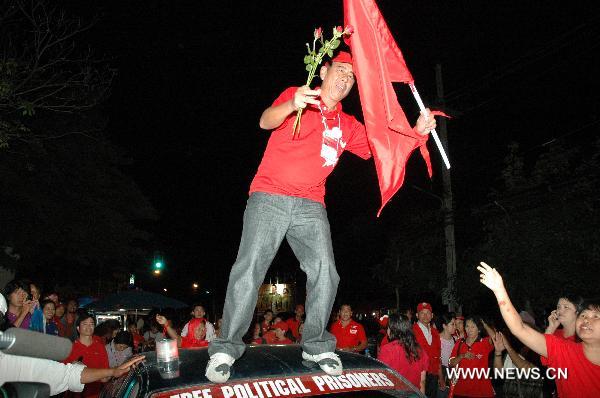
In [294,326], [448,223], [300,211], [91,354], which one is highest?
[448,223]

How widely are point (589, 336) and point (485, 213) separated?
46.4 ft

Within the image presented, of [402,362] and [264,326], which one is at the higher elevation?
[264,326]

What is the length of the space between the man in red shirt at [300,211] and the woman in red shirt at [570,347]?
126cm

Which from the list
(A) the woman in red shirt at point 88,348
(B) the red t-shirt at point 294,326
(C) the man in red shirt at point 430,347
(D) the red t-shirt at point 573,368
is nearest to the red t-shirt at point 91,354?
(A) the woman in red shirt at point 88,348

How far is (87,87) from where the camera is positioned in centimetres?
1188

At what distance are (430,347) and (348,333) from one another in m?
1.59

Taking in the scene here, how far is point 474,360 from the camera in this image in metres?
7.90

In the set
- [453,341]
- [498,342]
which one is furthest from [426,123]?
[453,341]

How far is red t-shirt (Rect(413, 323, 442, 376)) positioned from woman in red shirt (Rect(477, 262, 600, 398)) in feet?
14.7

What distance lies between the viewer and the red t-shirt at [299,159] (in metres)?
3.94

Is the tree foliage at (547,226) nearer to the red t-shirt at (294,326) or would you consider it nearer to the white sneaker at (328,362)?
the red t-shirt at (294,326)

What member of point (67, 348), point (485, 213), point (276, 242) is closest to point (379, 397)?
point (276, 242)

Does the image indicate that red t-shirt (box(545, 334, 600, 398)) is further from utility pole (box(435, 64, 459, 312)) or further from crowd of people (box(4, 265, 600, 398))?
utility pole (box(435, 64, 459, 312))

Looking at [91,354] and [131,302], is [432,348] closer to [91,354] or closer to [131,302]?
[91,354]
